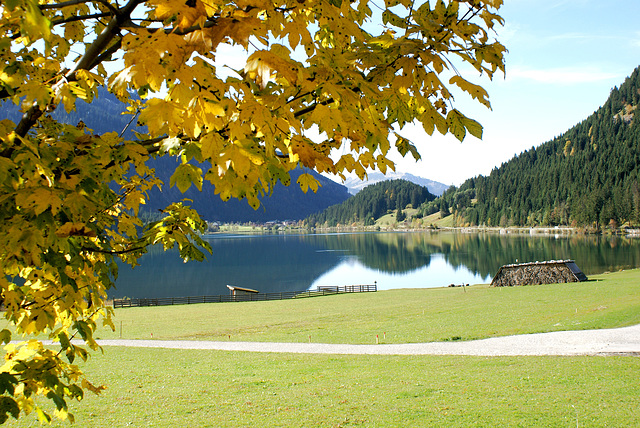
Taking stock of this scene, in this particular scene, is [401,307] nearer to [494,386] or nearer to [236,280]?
[494,386]

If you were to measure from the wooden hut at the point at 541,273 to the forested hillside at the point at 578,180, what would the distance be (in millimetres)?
92180

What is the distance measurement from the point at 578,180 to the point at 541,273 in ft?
449

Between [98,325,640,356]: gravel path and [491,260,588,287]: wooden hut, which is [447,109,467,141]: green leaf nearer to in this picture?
[98,325,640,356]: gravel path

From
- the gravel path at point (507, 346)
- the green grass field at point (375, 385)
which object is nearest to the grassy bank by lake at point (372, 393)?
the green grass field at point (375, 385)

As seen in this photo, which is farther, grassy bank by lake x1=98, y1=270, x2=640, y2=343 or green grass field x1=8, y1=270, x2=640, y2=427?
grassy bank by lake x1=98, y1=270, x2=640, y2=343

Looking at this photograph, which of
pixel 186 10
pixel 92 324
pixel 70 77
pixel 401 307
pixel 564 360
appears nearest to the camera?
pixel 186 10

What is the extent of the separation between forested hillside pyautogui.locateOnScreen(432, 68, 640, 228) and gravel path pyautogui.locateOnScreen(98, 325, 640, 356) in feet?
361

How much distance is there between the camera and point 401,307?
922 inches

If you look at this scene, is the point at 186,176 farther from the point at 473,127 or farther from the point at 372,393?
the point at 372,393

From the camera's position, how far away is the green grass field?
6871 millimetres

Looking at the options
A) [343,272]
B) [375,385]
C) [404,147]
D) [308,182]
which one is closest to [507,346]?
[375,385]

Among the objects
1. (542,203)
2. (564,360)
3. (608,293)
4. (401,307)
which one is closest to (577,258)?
(608,293)

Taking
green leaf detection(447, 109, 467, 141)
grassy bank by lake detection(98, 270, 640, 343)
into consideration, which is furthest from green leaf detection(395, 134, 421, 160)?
grassy bank by lake detection(98, 270, 640, 343)

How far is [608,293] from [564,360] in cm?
1369
